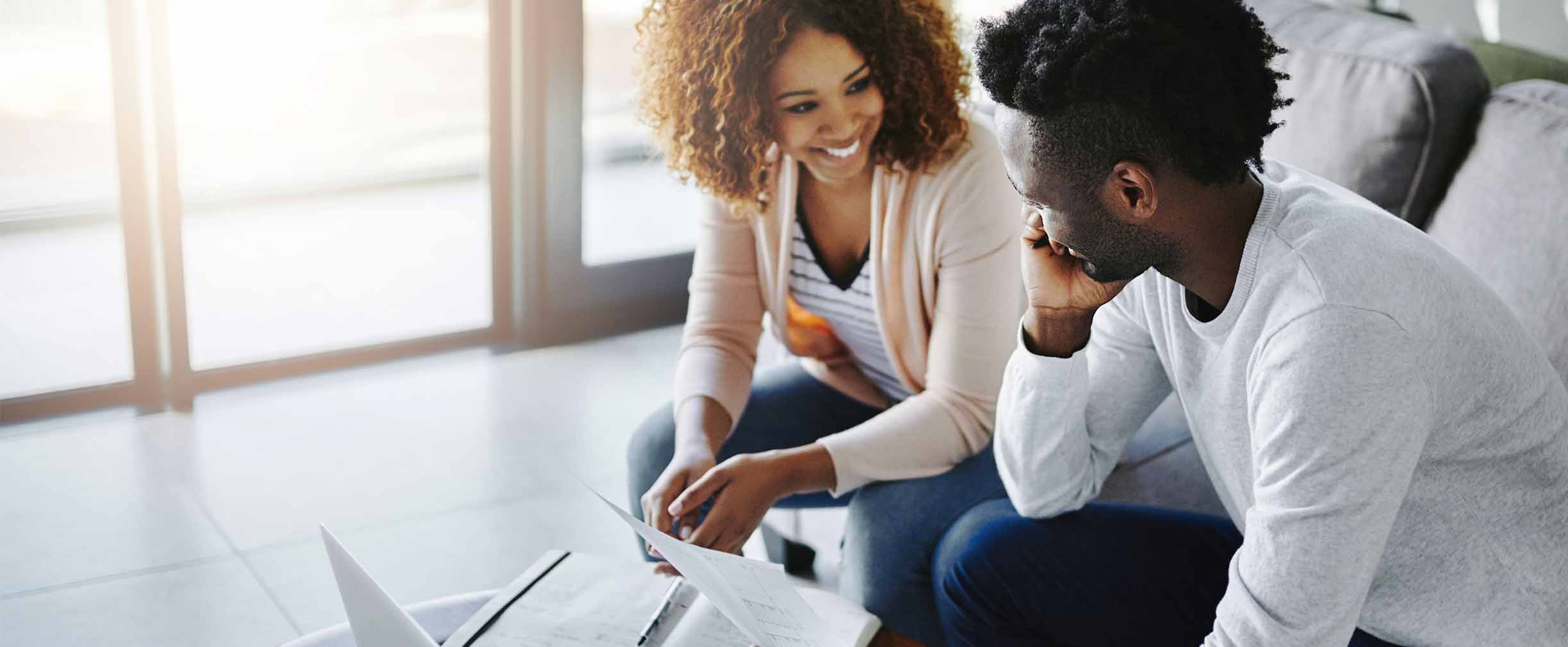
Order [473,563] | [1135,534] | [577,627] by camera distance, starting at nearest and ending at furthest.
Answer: [577,627], [1135,534], [473,563]

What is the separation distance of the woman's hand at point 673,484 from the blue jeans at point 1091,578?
0.91 feet

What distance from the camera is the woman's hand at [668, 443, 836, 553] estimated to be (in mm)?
1411

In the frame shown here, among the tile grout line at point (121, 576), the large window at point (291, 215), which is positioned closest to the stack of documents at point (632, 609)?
the tile grout line at point (121, 576)

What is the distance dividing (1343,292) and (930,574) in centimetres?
63

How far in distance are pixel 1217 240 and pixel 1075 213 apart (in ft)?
0.37

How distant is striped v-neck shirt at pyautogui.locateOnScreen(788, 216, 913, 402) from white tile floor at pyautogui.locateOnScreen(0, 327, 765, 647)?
0.61m

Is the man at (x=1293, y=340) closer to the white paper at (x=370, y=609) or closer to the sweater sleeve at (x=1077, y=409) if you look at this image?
the sweater sleeve at (x=1077, y=409)

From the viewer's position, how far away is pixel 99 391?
8.77 ft

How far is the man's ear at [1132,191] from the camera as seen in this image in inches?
41.2

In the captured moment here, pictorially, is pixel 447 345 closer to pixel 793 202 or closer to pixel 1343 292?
pixel 793 202

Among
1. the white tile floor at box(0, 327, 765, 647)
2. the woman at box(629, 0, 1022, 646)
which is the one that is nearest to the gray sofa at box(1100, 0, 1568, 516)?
the woman at box(629, 0, 1022, 646)

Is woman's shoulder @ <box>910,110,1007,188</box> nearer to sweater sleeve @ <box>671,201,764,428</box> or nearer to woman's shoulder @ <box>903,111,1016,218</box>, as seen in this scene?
woman's shoulder @ <box>903,111,1016,218</box>

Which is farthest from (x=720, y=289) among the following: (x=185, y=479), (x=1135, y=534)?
(x=185, y=479)

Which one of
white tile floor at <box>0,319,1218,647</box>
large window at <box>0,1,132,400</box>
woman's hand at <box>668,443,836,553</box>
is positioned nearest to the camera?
woman's hand at <box>668,443,836,553</box>
